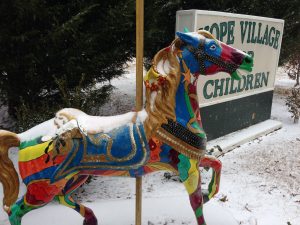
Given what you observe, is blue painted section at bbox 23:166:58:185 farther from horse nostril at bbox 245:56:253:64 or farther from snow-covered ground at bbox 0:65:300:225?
horse nostril at bbox 245:56:253:64

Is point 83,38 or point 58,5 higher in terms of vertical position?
point 58,5

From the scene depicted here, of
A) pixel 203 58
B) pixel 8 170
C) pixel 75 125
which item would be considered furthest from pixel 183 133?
pixel 8 170

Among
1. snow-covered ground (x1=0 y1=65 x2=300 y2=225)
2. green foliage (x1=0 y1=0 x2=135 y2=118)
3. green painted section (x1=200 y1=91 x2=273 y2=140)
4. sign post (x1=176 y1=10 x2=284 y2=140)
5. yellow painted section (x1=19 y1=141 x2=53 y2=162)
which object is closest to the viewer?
yellow painted section (x1=19 y1=141 x2=53 y2=162)

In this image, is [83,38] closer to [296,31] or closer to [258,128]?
[258,128]

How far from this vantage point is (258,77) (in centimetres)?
595

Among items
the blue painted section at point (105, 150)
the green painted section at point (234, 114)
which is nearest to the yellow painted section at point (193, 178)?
the blue painted section at point (105, 150)

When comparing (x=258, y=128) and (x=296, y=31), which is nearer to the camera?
(x=258, y=128)

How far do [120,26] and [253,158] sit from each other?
3003mm

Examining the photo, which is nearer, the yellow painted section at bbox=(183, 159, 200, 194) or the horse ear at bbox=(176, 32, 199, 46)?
the horse ear at bbox=(176, 32, 199, 46)

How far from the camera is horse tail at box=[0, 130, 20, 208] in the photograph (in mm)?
2111

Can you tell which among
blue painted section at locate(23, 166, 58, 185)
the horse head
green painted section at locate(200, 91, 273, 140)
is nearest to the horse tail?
blue painted section at locate(23, 166, 58, 185)

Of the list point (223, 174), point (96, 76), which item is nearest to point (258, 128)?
point (223, 174)

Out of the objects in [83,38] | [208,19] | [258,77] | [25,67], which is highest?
[208,19]

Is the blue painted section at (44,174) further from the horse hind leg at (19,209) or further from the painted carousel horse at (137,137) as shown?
the horse hind leg at (19,209)
